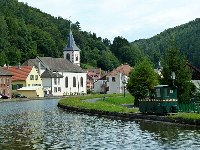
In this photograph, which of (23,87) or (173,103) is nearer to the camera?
(173,103)

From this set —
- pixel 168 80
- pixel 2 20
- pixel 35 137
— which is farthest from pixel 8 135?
pixel 2 20

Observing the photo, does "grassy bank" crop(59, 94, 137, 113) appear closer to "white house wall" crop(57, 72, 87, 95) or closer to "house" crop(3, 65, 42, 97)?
"house" crop(3, 65, 42, 97)

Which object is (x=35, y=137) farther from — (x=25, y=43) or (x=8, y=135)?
(x=25, y=43)

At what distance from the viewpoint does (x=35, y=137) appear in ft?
97.6

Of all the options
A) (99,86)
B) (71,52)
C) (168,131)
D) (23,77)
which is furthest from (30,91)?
(168,131)

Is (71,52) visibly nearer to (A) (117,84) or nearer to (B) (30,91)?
(A) (117,84)

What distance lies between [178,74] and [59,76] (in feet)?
311

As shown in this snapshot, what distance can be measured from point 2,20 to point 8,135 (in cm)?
15978

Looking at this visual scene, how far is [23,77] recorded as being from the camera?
123812 millimetres

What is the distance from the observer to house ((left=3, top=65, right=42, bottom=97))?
124 meters

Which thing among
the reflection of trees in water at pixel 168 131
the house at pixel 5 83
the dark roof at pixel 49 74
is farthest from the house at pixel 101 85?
the reflection of trees in water at pixel 168 131

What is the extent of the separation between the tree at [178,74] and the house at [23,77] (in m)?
76.2

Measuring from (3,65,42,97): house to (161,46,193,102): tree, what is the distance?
76.2 meters

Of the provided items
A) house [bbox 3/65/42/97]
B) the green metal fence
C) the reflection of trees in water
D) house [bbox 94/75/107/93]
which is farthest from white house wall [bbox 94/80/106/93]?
the reflection of trees in water
